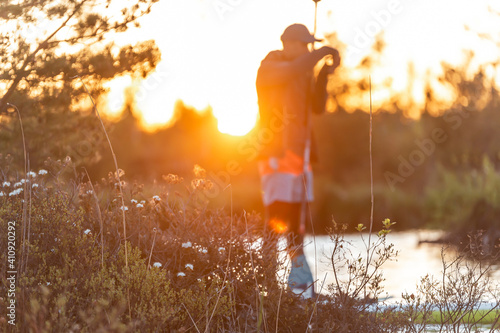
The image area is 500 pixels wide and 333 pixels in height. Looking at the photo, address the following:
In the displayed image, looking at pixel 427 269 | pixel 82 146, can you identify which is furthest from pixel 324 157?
pixel 82 146

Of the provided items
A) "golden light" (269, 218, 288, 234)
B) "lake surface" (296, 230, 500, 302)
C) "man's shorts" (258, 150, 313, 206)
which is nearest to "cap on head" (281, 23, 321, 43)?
"man's shorts" (258, 150, 313, 206)

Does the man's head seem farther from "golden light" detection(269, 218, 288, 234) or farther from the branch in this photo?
the branch

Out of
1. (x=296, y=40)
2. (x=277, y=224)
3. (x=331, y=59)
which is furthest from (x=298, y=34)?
(x=277, y=224)

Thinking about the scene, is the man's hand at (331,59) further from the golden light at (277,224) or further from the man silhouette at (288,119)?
the golden light at (277,224)

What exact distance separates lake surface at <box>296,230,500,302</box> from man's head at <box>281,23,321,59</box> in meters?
1.91

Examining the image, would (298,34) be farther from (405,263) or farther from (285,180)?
(405,263)

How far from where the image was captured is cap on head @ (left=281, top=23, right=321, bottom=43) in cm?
727

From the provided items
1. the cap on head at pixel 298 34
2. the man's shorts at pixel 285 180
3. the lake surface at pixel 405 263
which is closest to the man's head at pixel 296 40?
the cap on head at pixel 298 34

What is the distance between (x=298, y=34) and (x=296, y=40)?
2.6 inches

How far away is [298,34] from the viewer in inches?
286

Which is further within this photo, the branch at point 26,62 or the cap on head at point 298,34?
the cap on head at point 298,34

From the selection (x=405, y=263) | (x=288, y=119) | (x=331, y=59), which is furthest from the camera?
(x=405, y=263)

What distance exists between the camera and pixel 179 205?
605 centimetres

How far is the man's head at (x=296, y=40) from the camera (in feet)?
23.9
